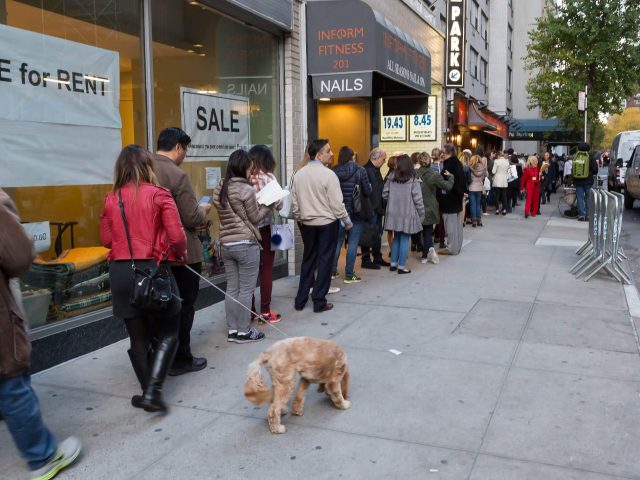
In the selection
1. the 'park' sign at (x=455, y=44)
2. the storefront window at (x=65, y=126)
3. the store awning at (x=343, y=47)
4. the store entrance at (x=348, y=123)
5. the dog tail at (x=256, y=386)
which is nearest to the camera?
the dog tail at (x=256, y=386)

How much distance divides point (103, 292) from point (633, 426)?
4586 millimetres

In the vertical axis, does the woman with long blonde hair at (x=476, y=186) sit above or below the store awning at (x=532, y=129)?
below

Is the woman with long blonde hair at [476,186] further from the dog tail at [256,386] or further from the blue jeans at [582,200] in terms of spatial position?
the dog tail at [256,386]

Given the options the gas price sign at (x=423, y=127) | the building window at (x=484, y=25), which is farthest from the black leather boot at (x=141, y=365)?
the building window at (x=484, y=25)

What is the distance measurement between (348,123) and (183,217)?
8962mm

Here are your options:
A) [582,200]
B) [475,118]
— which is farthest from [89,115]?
[475,118]

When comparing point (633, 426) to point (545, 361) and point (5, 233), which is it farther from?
point (5, 233)

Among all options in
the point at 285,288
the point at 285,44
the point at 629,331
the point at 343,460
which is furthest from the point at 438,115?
the point at 343,460

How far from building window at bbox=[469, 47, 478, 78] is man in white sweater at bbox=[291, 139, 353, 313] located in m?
25.4

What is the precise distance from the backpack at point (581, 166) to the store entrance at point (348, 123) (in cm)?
563

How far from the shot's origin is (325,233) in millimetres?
7141

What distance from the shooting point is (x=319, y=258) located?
721cm

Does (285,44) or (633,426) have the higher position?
(285,44)

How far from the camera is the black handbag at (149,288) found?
4.12 meters
